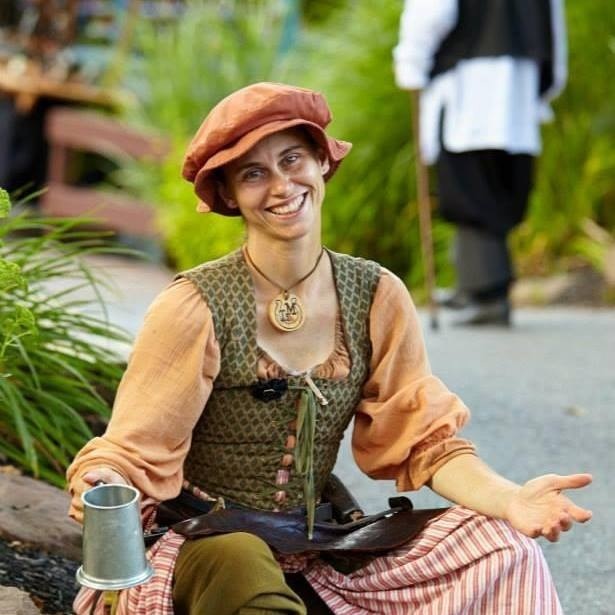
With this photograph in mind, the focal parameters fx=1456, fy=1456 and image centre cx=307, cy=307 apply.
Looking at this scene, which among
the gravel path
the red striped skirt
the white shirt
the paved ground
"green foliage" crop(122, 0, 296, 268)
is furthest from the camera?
"green foliage" crop(122, 0, 296, 268)

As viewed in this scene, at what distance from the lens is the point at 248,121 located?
274cm

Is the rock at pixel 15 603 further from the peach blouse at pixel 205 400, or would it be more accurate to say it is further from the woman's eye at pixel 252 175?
the woman's eye at pixel 252 175

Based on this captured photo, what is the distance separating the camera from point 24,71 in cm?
1231

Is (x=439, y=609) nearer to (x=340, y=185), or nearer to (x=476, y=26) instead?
(x=476, y=26)

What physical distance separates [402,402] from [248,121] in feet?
2.19

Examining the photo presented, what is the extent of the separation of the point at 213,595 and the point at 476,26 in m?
4.91

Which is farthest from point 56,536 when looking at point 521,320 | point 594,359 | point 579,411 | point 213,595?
point 521,320

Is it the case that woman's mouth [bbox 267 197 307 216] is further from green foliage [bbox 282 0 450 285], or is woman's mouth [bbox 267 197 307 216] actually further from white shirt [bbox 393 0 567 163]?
green foliage [bbox 282 0 450 285]

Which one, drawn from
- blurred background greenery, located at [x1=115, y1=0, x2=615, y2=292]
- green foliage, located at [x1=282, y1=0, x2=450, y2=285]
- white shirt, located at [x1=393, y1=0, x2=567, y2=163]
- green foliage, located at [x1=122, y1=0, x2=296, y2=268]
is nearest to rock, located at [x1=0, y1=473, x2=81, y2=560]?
white shirt, located at [x1=393, y1=0, x2=567, y2=163]

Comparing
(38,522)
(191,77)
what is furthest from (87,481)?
(191,77)

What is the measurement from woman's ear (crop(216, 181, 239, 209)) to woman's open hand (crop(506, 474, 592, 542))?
31.4 inches

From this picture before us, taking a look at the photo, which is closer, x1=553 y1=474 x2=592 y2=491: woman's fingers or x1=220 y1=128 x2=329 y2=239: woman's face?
x1=553 y1=474 x2=592 y2=491: woman's fingers

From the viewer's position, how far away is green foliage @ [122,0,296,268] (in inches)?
395

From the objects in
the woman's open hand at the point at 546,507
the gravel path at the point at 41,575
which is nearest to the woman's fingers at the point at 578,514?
the woman's open hand at the point at 546,507
